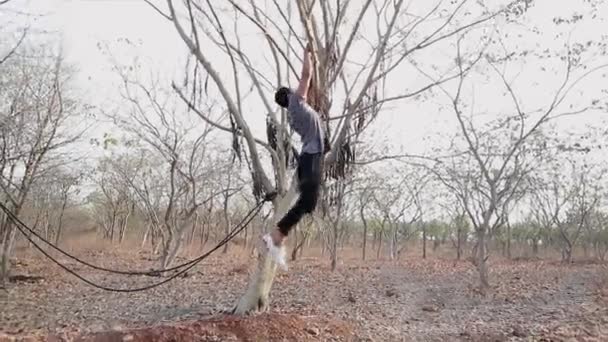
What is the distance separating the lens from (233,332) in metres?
6.03

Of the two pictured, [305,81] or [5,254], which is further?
[5,254]

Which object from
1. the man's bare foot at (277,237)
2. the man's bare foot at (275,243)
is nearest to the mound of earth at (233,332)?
the man's bare foot at (275,243)

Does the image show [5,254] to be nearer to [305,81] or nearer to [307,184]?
[307,184]

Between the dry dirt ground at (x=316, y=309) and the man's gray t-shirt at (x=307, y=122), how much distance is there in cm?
300

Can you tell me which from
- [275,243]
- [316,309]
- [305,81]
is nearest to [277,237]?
[275,243]

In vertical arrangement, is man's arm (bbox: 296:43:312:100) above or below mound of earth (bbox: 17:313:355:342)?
above

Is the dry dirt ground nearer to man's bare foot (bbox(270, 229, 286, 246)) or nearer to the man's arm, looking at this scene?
man's bare foot (bbox(270, 229, 286, 246))

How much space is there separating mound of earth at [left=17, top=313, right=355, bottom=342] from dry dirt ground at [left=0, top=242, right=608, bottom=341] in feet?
0.04

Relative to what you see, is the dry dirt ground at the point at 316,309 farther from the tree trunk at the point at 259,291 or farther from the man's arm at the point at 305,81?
the man's arm at the point at 305,81

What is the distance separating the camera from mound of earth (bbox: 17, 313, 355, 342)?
5.80m

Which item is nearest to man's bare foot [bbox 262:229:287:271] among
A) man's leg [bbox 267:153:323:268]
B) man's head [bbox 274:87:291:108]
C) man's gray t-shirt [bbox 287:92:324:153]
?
man's leg [bbox 267:153:323:268]

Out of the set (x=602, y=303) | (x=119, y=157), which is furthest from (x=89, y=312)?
(x=119, y=157)

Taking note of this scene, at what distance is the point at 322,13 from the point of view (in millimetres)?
6148

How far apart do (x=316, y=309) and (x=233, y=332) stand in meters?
3.92
